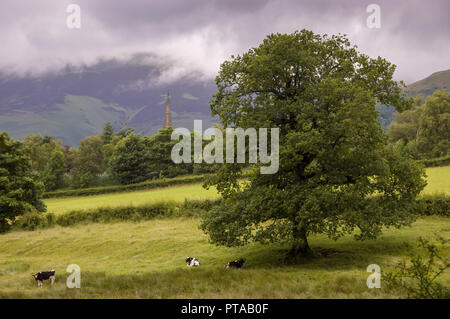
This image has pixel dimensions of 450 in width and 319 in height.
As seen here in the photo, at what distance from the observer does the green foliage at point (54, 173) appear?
8026 centimetres

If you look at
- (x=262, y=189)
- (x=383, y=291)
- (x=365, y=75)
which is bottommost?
(x=383, y=291)

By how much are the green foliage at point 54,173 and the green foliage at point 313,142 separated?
234 feet

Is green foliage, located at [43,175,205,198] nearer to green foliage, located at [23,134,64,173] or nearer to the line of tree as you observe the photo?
the line of tree

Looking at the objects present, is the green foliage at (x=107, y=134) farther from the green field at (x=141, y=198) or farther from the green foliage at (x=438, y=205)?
the green foliage at (x=438, y=205)

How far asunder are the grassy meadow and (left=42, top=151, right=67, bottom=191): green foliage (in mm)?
45083

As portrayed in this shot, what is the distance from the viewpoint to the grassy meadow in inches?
468

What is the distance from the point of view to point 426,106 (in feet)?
234

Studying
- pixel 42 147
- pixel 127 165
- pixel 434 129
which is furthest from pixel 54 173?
pixel 434 129

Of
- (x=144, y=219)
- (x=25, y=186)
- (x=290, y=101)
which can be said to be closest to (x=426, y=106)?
(x=144, y=219)

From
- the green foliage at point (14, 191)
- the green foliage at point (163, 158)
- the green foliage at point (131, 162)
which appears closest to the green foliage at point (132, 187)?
the green foliage at point (131, 162)

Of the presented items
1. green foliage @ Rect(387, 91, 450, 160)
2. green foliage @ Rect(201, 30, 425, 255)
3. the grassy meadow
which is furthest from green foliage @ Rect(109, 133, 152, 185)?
green foliage @ Rect(201, 30, 425, 255)

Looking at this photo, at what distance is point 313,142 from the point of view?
1645 centimetres

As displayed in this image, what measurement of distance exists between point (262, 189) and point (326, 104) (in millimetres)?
5229
